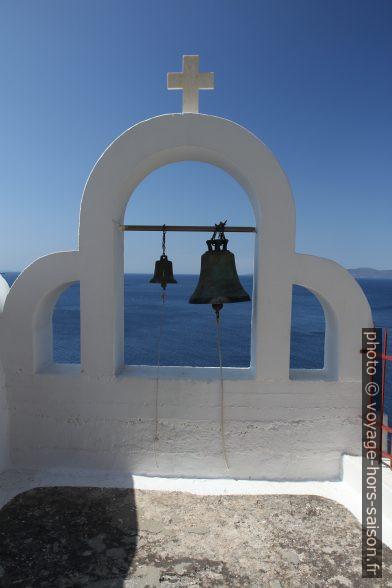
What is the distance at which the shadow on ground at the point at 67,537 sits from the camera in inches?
114

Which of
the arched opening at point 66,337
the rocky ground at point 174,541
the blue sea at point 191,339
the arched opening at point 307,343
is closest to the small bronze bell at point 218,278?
the rocky ground at point 174,541

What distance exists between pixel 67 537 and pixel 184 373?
1.94m

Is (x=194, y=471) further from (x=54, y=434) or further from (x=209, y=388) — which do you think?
(x=54, y=434)

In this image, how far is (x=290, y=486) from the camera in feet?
13.6

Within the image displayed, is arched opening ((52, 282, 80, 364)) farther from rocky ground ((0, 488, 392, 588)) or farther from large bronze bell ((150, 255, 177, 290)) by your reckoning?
rocky ground ((0, 488, 392, 588))

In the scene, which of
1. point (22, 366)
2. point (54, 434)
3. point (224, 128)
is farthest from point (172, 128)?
point (54, 434)

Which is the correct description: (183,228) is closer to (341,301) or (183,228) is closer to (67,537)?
(341,301)

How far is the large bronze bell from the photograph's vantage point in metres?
4.82

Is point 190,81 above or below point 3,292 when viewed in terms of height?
above

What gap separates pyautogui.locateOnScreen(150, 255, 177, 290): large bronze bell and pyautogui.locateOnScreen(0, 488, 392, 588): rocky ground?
2477mm

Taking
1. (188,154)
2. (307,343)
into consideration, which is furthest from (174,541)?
(307,343)

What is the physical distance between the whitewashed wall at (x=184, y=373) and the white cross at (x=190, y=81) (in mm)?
268

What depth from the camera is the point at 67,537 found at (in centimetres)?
327

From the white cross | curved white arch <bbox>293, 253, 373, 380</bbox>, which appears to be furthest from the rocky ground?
the white cross
